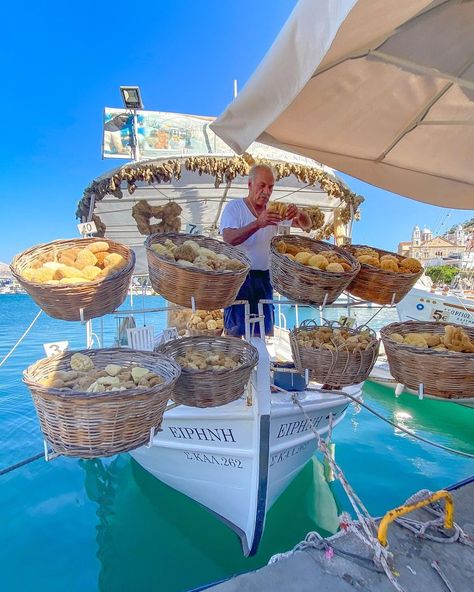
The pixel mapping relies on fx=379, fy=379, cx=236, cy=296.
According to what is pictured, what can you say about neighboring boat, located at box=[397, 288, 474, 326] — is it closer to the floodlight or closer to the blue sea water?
the blue sea water

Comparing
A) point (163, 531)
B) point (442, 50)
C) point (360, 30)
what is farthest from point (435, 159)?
point (163, 531)

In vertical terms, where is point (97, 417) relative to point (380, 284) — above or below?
below

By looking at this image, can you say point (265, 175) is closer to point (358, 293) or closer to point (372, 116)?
point (372, 116)

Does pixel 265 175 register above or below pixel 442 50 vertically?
below

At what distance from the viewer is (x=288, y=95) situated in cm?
124

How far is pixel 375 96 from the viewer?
192 cm

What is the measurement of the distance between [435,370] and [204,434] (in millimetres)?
1827

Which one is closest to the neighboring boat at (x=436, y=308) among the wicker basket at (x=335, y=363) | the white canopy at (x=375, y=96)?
the white canopy at (x=375, y=96)

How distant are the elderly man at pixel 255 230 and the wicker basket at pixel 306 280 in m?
0.23

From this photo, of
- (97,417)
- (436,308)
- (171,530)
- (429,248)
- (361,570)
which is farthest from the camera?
(429,248)

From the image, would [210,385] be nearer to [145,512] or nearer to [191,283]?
[191,283]

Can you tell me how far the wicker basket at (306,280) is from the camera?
164 centimetres

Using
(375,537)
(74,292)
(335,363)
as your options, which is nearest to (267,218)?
(335,363)

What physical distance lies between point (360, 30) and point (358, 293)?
1105 millimetres
